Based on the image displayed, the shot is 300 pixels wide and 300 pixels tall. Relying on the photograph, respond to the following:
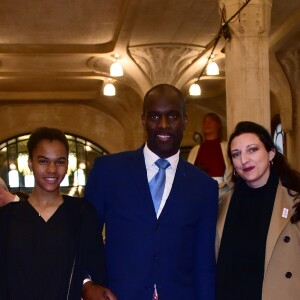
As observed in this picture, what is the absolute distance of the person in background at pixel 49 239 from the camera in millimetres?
3941

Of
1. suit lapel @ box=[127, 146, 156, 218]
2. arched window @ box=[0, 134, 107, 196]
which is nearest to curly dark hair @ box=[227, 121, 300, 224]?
suit lapel @ box=[127, 146, 156, 218]

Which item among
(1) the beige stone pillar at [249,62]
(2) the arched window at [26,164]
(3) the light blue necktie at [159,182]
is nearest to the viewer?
(3) the light blue necktie at [159,182]

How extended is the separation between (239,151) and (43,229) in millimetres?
1305

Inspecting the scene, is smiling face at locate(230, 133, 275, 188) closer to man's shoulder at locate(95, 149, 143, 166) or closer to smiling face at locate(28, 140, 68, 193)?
man's shoulder at locate(95, 149, 143, 166)

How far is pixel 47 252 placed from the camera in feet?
13.0

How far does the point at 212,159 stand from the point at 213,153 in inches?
Answer: 3.3

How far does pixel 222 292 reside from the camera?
14.3 ft

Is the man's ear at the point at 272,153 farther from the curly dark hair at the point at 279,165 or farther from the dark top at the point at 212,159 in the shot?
the dark top at the point at 212,159

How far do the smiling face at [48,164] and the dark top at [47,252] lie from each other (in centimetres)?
14

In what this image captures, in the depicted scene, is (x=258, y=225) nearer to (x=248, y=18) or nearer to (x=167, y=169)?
(x=167, y=169)

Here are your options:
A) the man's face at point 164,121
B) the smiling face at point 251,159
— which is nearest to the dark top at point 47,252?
the man's face at point 164,121

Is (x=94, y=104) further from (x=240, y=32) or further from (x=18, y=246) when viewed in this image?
(x=18, y=246)

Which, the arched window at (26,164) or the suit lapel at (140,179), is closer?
the suit lapel at (140,179)

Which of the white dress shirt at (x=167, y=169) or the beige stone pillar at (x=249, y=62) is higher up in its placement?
the beige stone pillar at (x=249, y=62)
